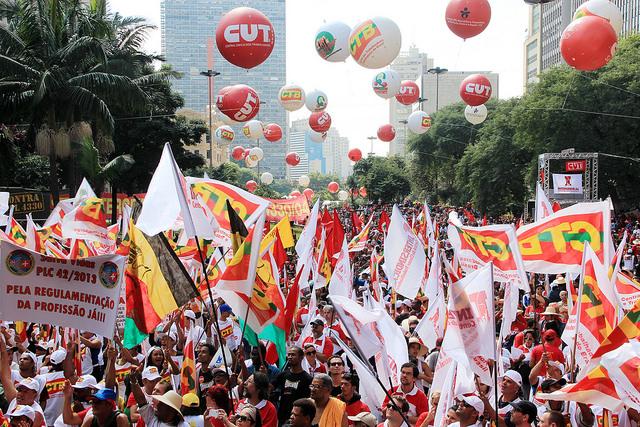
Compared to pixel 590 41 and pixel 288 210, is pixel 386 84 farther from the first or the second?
pixel 590 41

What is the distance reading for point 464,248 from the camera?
1031 centimetres

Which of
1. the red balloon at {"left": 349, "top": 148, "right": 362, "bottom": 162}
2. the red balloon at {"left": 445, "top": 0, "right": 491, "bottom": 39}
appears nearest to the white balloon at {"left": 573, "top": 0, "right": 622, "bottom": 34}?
the red balloon at {"left": 445, "top": 0, "right": 491, "bottom": 39}

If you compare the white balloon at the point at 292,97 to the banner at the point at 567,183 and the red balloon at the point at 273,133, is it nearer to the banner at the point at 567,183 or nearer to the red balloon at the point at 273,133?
the red balloon at the point at 273,133

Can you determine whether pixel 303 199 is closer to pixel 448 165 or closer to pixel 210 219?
pixel 210 219

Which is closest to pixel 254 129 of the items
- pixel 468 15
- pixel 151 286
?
pixel 468 15

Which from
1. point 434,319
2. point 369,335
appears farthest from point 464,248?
point 369,335

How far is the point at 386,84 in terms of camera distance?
1056 inches

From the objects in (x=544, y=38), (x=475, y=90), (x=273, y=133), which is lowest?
(x=273, y=133)

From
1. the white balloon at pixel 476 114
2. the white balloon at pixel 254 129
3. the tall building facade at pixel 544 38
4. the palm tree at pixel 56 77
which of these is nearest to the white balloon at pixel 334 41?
the palm tree at pixel 56 77

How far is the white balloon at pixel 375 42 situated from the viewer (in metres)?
19.7

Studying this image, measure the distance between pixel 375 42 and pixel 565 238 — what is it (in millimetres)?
10900

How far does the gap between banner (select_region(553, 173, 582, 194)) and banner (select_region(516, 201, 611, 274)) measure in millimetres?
26941

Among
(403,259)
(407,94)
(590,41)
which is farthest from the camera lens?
(407,94)

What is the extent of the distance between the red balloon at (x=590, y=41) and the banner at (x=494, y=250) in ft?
23.0
